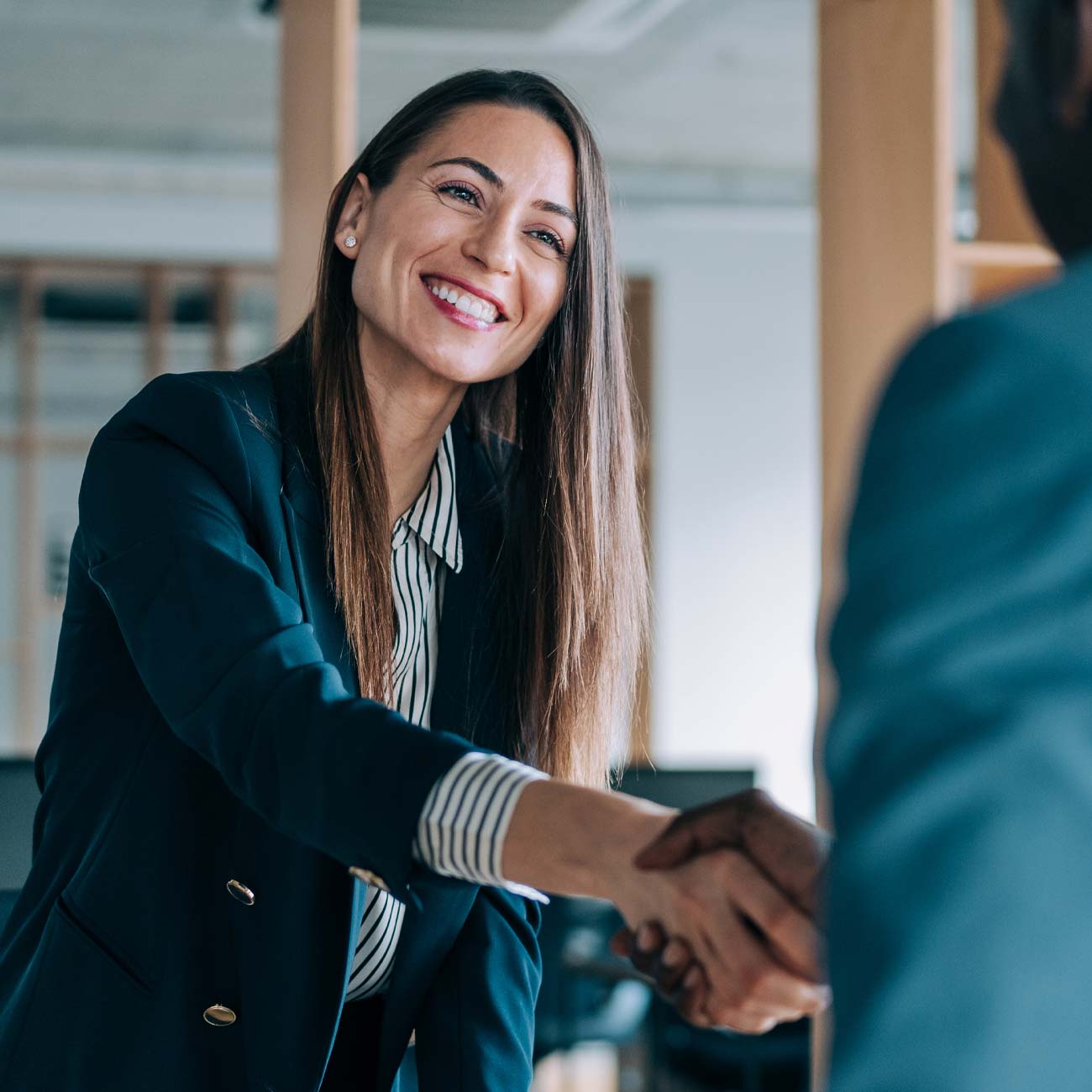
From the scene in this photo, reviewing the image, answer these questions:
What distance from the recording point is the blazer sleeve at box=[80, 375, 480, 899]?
2.98 ft

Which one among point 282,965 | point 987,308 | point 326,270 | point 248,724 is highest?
point 326,270

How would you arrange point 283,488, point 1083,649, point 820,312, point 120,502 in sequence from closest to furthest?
1. point 1083,649
2. point 120,502
3. point 283,488
4. point 820,312

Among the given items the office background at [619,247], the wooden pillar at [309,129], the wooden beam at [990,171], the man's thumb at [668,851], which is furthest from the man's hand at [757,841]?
the office background at [619,247]

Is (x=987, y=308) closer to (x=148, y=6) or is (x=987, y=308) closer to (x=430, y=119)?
(x=430, y=119)

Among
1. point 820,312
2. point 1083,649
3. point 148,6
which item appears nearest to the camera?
point 1083,649

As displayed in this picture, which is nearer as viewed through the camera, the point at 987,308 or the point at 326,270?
the point at 987,308

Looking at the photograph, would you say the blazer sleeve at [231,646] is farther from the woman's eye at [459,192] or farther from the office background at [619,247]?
the office background at [619,247]

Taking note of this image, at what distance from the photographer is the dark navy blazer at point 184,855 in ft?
3.78

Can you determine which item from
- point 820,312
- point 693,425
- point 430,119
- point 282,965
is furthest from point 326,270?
point 693,425

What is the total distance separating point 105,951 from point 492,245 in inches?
28.9

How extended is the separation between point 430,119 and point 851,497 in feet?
3.73

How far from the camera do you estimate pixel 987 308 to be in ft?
1.50

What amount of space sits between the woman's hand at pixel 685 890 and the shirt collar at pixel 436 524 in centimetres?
59

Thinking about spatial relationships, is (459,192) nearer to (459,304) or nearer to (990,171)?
(459,304)
